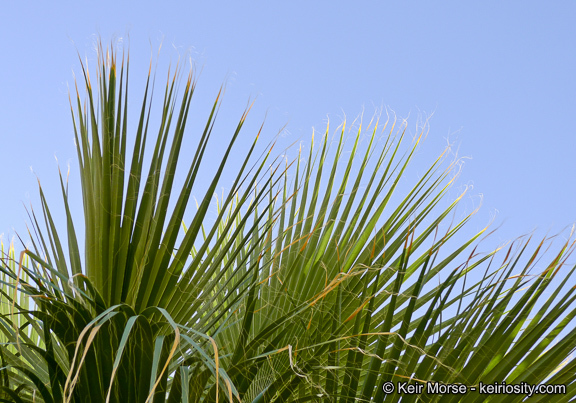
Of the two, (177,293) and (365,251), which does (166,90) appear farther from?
(365,251)

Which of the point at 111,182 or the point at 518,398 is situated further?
the point at 111,182

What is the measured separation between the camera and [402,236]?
173 centimetres

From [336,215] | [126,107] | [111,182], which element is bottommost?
[336,215]

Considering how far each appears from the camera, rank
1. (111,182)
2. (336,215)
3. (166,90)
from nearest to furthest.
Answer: (111,182)
(166,90)
(336,215)

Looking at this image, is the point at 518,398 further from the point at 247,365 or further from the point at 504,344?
the point at 247,365

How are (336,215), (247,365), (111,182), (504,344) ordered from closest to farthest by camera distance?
1. (247,365)
2. (504,344)
3. (111,182)
4. (336,215)

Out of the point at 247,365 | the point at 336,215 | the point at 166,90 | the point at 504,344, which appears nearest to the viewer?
the point at 247,365

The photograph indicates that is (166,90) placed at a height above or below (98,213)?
above

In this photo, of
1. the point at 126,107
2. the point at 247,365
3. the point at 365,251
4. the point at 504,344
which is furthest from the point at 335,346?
the point at 126,107

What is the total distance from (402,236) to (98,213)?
88cm

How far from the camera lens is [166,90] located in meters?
1.46

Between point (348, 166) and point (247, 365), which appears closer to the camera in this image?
point (247, 365)

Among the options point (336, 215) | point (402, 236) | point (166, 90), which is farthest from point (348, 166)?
point (166, 90)

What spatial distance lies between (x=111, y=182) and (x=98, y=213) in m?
0.08
